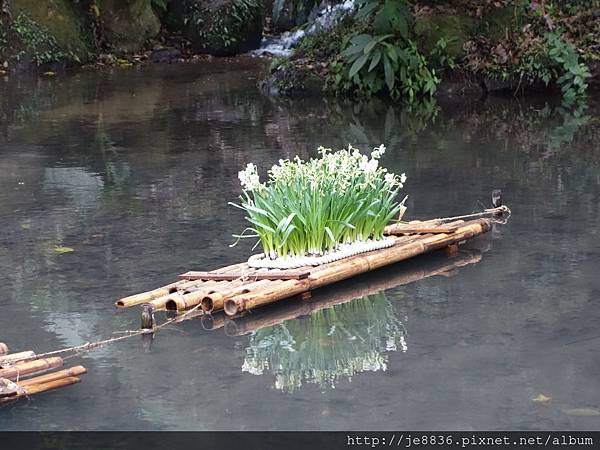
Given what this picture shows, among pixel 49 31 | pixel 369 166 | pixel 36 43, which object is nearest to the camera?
pixel 369 166

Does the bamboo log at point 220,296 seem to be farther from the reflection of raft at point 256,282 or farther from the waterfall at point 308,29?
the waterfall at point 308,29

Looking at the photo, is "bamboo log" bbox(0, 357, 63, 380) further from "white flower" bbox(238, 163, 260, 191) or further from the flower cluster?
"white flower" bbox(238, 163, 260, 191)

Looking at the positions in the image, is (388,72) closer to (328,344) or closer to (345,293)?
(345,293)

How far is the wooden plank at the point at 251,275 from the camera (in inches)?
263

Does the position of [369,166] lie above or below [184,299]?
above

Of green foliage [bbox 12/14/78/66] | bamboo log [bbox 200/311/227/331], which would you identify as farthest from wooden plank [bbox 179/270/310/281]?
green foliage [bbox 12/14/78/66]

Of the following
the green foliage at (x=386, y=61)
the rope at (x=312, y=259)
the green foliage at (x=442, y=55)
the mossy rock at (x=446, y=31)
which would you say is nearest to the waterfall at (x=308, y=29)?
the mossy rock at (x=446, y=31)

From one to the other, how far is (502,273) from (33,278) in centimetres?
293

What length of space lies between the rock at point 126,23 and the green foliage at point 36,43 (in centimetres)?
133

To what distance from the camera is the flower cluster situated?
7.04 meters

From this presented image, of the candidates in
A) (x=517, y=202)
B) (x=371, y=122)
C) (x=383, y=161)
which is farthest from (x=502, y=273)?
(x=371, y=122)

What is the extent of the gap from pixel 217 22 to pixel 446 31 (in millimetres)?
6363

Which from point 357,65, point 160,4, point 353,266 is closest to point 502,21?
point 357,65

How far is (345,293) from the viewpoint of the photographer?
6.99 meters
